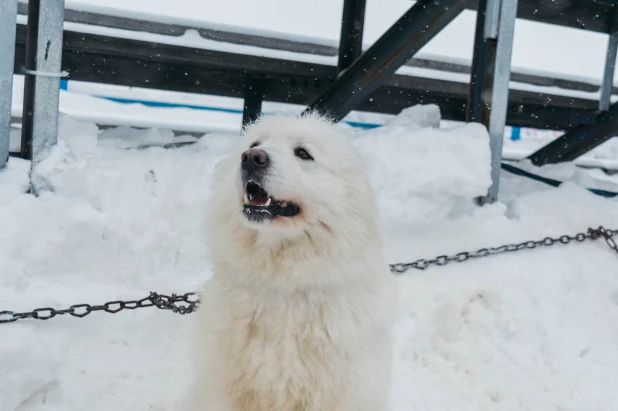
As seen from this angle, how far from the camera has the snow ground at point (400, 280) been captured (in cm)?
326

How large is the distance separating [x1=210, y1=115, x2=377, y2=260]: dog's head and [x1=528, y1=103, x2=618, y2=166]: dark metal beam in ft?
18.3

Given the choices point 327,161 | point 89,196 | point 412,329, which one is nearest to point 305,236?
point 327,161

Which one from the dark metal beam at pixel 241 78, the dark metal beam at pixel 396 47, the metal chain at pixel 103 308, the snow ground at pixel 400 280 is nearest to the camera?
the metal chain at pixel 103 308

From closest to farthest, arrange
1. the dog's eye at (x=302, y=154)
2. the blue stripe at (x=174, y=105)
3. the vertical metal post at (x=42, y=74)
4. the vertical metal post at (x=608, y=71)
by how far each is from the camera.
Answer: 1. the dog's eye at (x=302, y=154)
2. the vertical metal post at (x=42, y=74)
3. the vertical metal post at (x=608, y=71)
4. the blue stripe at (x=174, y=105)

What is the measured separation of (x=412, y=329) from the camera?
370 cm

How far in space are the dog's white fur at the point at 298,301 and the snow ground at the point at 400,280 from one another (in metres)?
0.79

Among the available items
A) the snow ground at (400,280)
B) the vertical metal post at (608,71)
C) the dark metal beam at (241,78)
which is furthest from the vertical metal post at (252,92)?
the vertical metal post at (608,71)

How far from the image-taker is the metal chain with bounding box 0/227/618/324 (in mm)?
3088

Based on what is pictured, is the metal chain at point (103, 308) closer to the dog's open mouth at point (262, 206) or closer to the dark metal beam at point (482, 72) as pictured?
the dog's open mouth at point (262, 206)

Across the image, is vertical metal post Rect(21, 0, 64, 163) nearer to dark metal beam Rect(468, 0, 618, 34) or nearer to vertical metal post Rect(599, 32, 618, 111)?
dark metal beam Rect(468, 0, 618, 34)

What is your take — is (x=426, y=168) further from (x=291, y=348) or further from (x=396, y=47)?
(x=291, y=348)

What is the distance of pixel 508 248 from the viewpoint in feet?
14.6

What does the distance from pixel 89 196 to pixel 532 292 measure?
2.97 metres

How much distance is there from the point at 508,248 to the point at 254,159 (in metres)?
2.73
